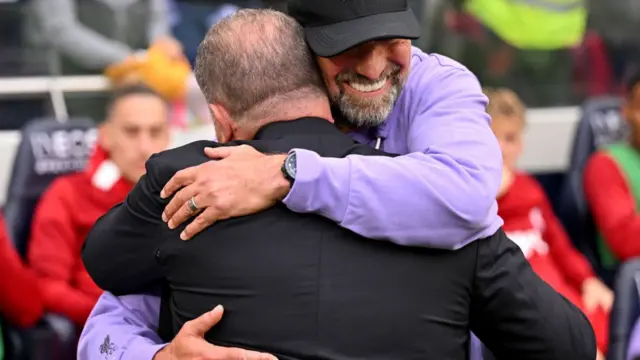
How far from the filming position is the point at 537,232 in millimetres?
4016

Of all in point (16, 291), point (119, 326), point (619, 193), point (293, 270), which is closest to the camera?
point (293, 270)

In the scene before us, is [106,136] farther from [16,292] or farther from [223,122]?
[223,122]

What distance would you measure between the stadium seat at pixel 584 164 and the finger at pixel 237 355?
2985mm

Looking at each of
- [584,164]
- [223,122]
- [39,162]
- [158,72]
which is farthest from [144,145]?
[223,122]

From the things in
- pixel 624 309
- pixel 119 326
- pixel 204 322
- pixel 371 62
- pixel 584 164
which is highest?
pixel 371 62

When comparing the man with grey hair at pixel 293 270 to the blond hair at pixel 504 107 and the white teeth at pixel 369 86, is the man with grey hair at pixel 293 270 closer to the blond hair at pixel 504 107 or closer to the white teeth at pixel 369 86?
the white teeth at pixel 369 86

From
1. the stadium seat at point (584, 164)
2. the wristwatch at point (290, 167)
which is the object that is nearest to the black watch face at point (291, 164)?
the wristwatch at point (290, 167)

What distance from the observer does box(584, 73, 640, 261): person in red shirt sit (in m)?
4.20

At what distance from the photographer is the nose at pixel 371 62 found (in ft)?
6.17

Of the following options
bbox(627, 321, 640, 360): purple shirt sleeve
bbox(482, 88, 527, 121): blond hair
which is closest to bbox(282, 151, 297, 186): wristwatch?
bbox(627, 321, 640, 360): purple shirt sleeve

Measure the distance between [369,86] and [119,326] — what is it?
0.60m

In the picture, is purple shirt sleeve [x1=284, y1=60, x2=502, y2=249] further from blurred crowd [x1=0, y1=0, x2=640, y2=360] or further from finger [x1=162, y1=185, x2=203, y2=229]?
blurred crowd [x1=0, y1=0, x2=640, y2=360]

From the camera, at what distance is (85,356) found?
2.00m

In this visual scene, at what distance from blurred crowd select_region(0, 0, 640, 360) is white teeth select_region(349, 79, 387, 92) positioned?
1.03 m
